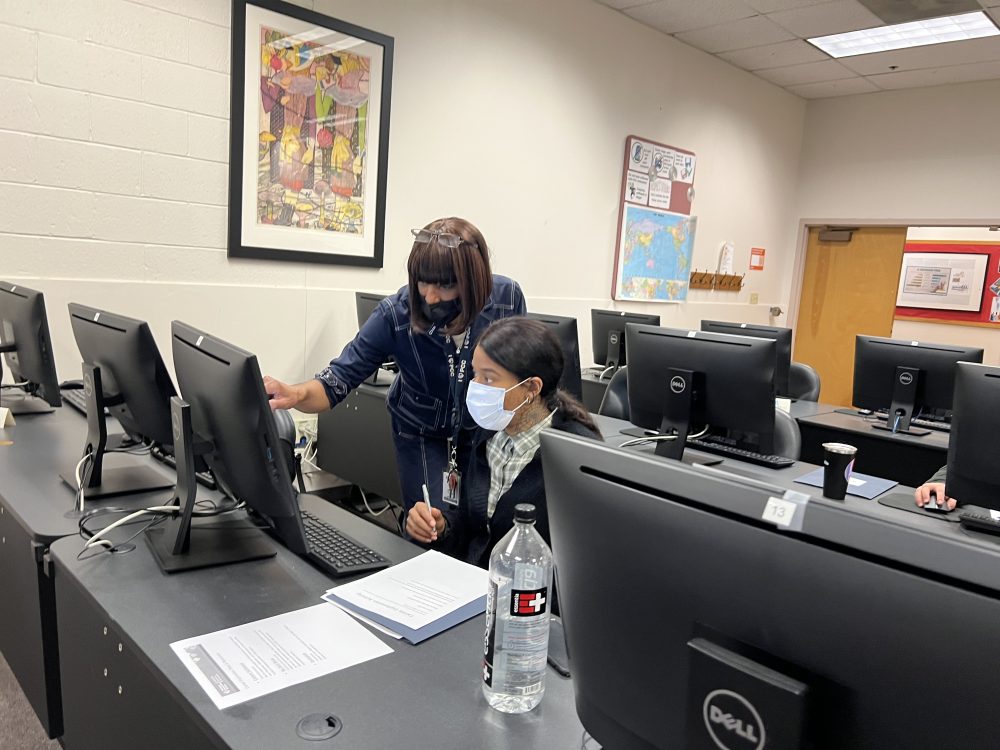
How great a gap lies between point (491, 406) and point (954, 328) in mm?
6271

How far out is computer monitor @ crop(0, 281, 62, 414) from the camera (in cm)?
204

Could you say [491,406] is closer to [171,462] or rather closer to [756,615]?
[171,462]

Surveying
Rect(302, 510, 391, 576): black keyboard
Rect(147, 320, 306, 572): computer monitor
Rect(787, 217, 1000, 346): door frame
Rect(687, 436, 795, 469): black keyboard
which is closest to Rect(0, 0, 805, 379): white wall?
Rect(787, 217, 1000, 346): door frame

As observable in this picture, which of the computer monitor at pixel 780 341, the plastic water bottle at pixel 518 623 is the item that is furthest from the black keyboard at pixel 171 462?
the computer monitor at pixel 780 341

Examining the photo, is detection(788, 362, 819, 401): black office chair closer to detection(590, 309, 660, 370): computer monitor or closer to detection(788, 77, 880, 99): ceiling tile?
detection(590, 309, 660, 370): computer monitor

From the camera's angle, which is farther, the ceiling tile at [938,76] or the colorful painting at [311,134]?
the ceiling tile at [938,76]

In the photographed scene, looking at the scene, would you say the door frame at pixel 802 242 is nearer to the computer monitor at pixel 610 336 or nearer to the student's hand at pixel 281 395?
the computer monitor at pixel 610 336

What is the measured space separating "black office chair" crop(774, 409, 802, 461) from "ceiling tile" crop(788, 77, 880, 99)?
451cm

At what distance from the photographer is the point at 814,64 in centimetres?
537

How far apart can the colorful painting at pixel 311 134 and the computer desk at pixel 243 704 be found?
6.86ft

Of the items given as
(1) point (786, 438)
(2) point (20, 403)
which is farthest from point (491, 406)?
(2) point (20, 403)

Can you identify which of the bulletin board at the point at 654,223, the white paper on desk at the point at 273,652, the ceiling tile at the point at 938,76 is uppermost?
the ceiling tile at the point at 938,76

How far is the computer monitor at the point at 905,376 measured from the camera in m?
2.75

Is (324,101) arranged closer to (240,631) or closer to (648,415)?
(648,415)
